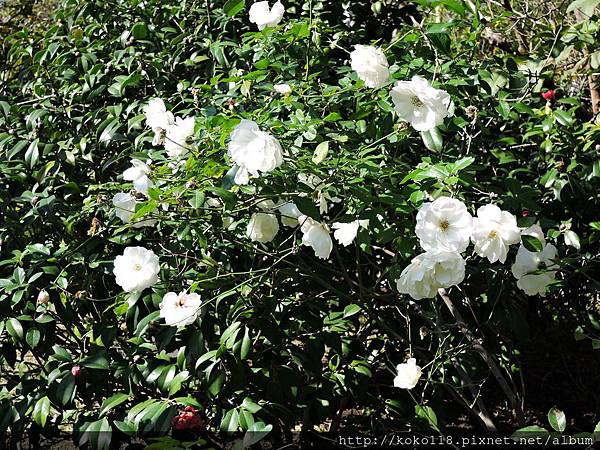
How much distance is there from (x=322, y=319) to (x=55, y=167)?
1.09 m

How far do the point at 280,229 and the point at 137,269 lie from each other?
19.8 inches

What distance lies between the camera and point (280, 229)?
2.40 meters

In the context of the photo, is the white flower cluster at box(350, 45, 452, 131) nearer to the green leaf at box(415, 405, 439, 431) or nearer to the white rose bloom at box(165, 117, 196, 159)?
the white rose bloom at box(165, 117, 196, 159)

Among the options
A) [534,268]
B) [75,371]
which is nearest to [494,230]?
[534,268]

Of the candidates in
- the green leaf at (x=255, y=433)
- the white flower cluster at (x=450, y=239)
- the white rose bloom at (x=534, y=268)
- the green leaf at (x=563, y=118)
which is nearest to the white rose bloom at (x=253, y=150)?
the white flower cluster at (x=450, y=239)

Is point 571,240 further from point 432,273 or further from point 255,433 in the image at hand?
point 255,433

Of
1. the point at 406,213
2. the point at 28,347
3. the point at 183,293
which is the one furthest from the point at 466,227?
the point at 28,347

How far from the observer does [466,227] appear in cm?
180

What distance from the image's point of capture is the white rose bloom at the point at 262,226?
2.07 metres

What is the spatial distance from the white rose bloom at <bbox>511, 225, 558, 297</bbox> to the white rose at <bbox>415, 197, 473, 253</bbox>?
13.9 inches

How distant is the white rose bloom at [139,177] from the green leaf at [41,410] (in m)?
0.62

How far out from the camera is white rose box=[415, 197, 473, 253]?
1785 mm

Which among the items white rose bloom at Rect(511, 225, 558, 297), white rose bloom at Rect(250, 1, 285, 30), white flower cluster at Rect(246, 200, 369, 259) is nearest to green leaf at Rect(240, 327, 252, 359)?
white flower cluster at Rect(246, 200, 369, 259)

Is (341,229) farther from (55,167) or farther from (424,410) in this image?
(55,167)
